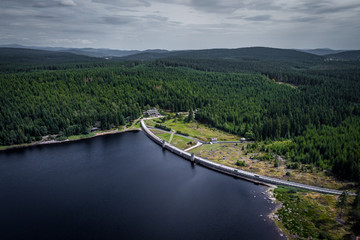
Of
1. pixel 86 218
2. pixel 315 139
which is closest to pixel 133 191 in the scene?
pixel 86 218

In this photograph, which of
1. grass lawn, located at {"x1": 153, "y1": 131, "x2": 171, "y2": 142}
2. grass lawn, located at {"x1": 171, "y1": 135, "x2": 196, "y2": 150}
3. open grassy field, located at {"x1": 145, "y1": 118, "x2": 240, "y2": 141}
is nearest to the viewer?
grass lawn, located at {"x1": 171, "y1": 135, "x2": 196, "y2": 150}

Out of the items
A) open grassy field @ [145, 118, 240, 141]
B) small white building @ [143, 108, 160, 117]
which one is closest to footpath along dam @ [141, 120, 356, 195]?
open grassy field @ [145, 118, 240, 141]

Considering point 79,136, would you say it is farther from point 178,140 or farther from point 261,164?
point 261,164

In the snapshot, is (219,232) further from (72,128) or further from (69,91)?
(69,91)

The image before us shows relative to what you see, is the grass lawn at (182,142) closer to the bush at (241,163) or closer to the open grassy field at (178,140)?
the open grassy field at (178,140)

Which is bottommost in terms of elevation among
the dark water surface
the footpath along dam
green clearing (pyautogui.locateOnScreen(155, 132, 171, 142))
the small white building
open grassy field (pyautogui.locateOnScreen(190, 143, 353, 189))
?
the dark water surface

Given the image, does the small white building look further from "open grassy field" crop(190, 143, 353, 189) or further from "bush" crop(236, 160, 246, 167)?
"bush" crop(236, 160, 246, 167)

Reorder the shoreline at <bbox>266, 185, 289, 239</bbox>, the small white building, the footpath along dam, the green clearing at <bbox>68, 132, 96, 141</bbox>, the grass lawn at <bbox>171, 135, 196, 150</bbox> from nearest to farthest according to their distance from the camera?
the shoreline at <bbox>266, 185, 289, 239</bbox>
the footpath along dam
the grass lawn at <bbox>171, 135, 196, 150</bbox>
the green clearing at <bbox>68, 132, 96, 141</bbox>
the small white building

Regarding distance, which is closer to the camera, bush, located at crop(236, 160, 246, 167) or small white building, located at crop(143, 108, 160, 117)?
bush, located at crop(236, 160, 246, 167)
